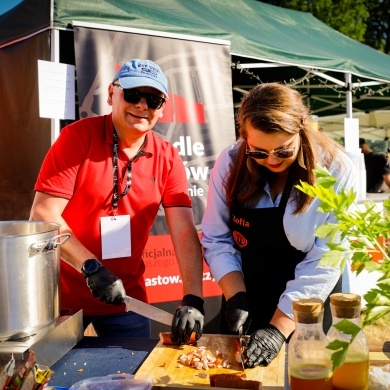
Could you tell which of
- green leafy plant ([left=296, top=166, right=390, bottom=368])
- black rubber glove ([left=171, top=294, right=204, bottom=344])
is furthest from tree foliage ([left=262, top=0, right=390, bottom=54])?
green leafy plant ([left=296, top=166, right=390, bottom=368])

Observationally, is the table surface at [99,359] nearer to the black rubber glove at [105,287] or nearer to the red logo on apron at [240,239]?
the black rubber glove at [105,287]

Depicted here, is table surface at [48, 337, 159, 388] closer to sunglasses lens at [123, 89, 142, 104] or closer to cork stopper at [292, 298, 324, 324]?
cork stopper at [292, 298, 324, 324]

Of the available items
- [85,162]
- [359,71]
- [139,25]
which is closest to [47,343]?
[85,162]

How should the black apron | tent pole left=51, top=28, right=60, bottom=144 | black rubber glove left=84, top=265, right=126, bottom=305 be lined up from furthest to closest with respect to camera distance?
tent pole left=51, top=28, right=60, bottom=144
the black apron
black rubber glove left=84, top=265, right=126, bottom=305

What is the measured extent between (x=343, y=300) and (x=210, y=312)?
8.97 feet

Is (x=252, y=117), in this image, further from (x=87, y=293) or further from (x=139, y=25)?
(x=139, y=25)

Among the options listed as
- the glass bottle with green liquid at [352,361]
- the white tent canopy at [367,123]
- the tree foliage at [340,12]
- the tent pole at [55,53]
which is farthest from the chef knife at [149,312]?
the tree foliage at [340,12]

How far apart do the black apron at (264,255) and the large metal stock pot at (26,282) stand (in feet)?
2.29

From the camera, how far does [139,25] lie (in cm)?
339

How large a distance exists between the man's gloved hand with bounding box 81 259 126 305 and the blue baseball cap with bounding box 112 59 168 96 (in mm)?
688

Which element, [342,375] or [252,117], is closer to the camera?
[342,375]

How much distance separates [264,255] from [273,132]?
1.61ft

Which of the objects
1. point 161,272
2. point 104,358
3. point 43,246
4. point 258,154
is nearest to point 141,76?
point 258,154

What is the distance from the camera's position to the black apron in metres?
1.68
